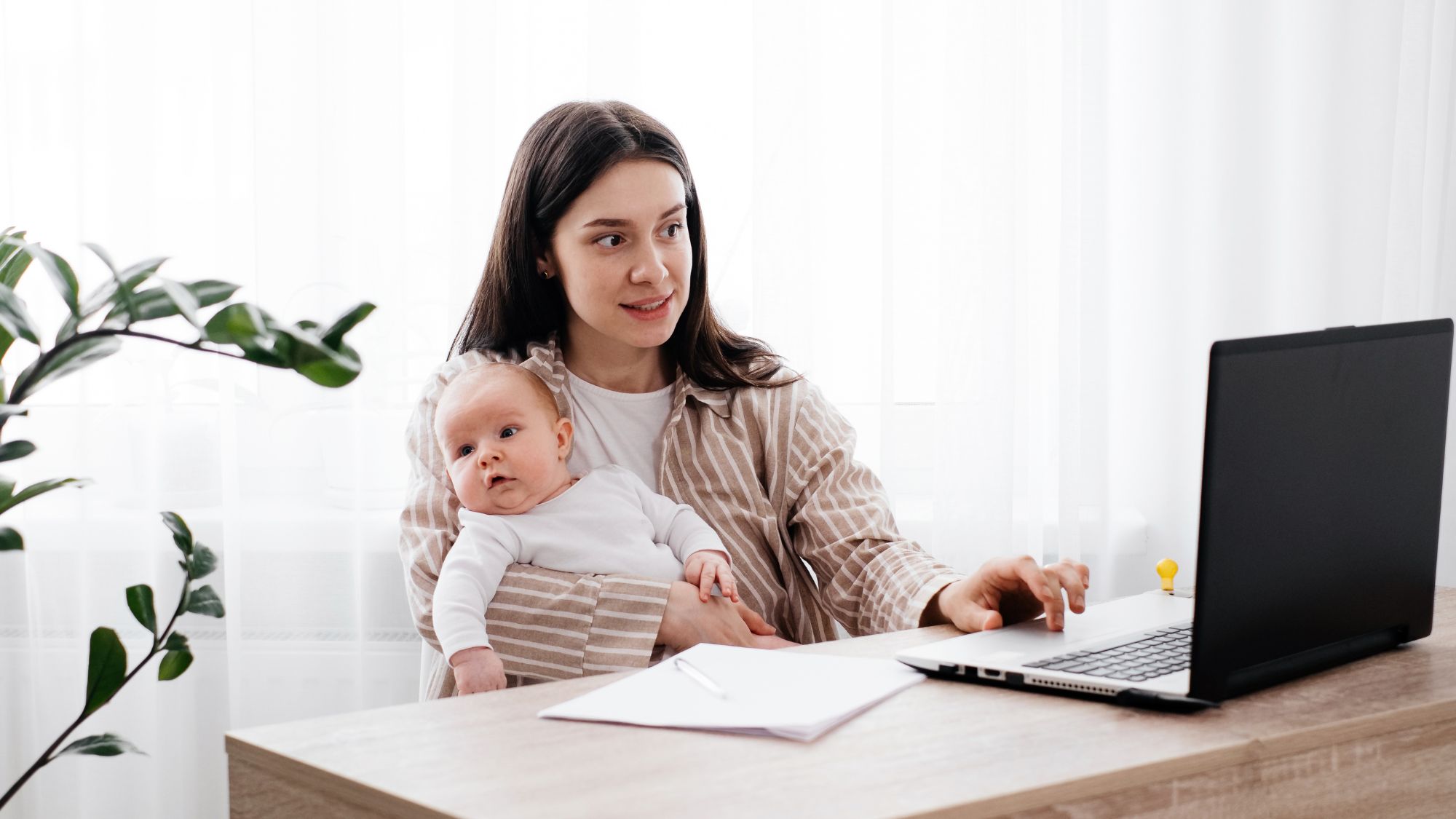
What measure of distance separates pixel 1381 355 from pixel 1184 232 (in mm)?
1379

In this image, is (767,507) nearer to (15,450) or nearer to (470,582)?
(470,582)

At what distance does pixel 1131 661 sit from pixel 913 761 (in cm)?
32

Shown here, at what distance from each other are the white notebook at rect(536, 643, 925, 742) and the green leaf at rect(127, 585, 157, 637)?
40 centimetres

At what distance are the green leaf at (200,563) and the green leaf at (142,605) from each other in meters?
0.04

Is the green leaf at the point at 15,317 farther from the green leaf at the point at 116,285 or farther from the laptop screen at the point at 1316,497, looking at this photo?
the laptop screen at the point at 1316,497

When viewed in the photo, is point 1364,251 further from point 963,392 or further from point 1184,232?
point 963,392

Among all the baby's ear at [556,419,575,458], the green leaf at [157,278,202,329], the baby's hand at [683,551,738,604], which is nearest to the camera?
the green leaf at [157,278,202,329]

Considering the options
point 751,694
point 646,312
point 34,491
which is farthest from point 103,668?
point 646,312

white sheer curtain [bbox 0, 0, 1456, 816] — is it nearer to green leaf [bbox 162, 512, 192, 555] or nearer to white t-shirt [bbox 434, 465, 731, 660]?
white t-shirt [bbox 434, 465, 731, 660]

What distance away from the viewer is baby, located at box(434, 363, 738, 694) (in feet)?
4.92

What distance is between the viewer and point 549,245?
1.73m

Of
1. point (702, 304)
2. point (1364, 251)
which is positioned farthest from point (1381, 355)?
point (1364, 251)

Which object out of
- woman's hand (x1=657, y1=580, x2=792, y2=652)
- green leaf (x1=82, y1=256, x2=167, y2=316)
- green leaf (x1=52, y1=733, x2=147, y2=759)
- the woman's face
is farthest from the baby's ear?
green leaf (x1=82, y1=256, x2=167, y2=316)

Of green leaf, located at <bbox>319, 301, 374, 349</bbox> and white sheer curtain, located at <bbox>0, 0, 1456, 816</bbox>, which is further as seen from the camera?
white sheer curtain, located at <bbox>0, 0, 1456, 816</bbox>
